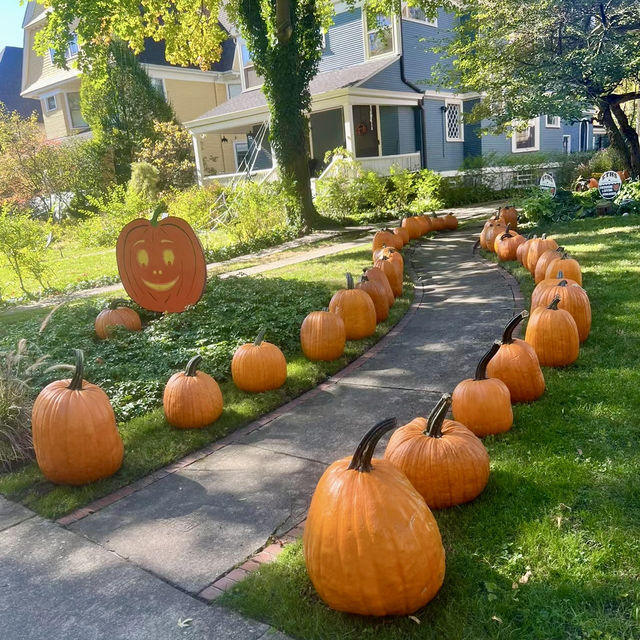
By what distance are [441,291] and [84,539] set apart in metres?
6.16

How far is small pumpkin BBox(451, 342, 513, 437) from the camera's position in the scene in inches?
141

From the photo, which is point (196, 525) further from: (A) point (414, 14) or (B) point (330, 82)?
(A) point (414, 14)

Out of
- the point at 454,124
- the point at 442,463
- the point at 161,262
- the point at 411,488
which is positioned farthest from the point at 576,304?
the point at 454,124

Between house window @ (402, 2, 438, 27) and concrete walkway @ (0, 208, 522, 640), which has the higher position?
house window @ (402, 2, 438, 27)

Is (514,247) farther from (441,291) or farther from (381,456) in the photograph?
(381,456)

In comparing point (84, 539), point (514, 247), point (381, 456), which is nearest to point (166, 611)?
point (84, 539)

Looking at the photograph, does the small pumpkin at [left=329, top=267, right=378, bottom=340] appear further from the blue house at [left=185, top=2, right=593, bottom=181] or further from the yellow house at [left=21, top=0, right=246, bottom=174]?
the yellow house at [left=21, top=0, right=246, bottom=174]

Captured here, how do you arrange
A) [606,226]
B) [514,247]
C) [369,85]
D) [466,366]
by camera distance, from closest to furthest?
[466,366], [514,247], [606,226], [369,85]

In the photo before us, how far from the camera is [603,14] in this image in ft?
38.6

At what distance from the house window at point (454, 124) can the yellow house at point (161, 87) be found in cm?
1082

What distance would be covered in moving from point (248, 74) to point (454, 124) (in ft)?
31.9

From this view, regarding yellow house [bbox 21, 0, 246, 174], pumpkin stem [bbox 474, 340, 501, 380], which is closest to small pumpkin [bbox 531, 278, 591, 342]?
pumpkin stem [bbox 474, 340, 501, 380]

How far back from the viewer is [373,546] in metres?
2.24

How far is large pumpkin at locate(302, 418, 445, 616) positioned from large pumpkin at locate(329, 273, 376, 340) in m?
3.70
